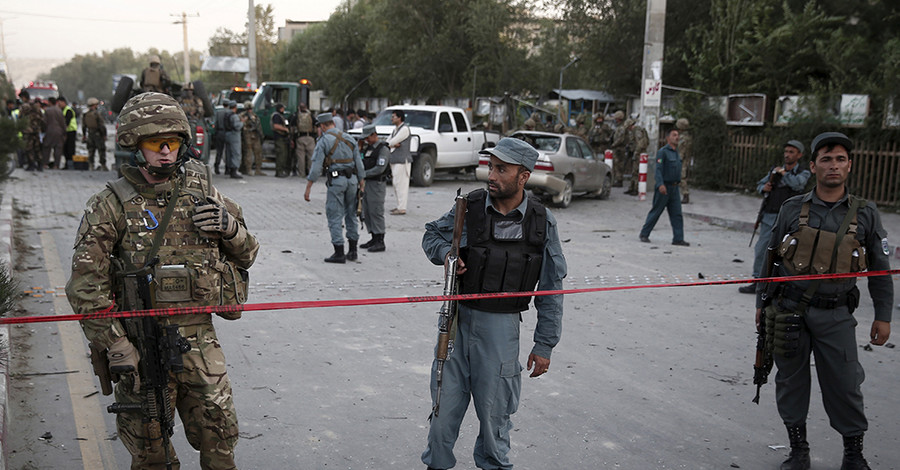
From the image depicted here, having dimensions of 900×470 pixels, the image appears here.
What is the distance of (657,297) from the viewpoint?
862 cm

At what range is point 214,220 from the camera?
323 cm

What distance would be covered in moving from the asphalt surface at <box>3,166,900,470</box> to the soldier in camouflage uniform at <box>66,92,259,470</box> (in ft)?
3.18

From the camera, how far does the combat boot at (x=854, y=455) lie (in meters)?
4.26

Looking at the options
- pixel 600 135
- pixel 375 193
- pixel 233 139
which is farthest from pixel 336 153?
pixel 600 135

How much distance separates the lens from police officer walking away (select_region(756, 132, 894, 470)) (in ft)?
14.1

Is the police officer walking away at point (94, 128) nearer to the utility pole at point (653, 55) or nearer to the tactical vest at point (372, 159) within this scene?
the tactical vest at point (372, 159)

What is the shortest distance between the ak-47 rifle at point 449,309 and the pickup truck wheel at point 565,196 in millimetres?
12555

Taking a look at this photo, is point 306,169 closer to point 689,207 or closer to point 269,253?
point 689,207

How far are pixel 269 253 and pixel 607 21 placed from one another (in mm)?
18731

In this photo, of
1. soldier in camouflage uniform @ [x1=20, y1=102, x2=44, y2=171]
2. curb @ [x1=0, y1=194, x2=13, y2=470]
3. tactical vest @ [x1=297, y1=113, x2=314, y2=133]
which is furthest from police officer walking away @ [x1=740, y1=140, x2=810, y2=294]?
soldier in camouflage uniform @ [x1=20, y1=102, x2=44, y2=171]

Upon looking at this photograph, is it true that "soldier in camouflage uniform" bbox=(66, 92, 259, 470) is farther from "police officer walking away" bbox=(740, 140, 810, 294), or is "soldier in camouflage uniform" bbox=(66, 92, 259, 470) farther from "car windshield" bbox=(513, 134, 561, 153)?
"car windshield" bbox=(513, 134, 561, 153)

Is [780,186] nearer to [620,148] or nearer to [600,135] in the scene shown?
[620,148]

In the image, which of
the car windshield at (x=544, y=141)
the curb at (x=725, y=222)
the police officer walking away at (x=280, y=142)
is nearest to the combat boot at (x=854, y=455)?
the curb at (x=725, y=222)

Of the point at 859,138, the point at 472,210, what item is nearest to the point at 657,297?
the point at 472,210
